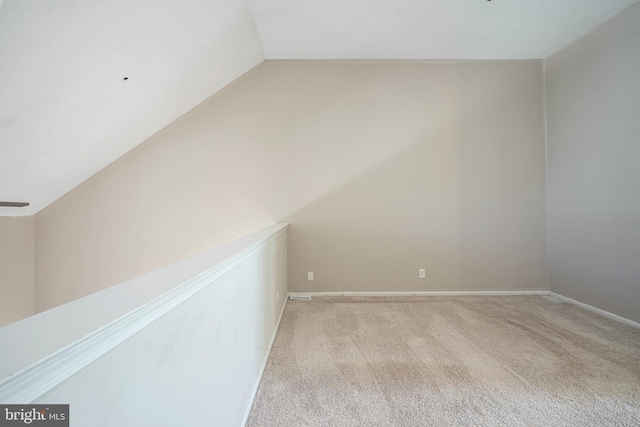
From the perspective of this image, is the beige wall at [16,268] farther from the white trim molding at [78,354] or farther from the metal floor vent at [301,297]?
the white trim molding at [78,354]

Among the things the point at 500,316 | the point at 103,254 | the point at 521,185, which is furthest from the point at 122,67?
the point at 521,185

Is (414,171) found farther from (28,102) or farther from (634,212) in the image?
(28,102)

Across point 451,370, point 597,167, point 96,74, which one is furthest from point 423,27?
point 451,370

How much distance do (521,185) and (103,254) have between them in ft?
16.6

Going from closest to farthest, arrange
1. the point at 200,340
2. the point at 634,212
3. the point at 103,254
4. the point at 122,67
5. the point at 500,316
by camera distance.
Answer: the point at 200,340, the point at 122,67, the point at 634,212, the point at 500,316, the point at 103,254

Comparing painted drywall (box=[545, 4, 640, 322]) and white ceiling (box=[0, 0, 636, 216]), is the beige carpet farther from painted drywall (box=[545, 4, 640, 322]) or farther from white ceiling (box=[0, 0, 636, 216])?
white ceiling (box=[0, 0, 636, 216])

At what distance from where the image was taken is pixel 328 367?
6.62 ft

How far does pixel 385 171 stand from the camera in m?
3.63

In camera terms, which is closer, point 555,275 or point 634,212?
point 634,212

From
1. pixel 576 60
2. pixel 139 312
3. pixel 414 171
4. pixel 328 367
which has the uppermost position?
pixel 576 60

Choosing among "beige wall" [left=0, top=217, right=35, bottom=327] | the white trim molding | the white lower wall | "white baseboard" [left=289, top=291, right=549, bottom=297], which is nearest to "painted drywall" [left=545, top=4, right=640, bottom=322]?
"white baseboard" [left=289, top=291, right=549, bottom=297]

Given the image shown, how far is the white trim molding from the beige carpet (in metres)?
1.21

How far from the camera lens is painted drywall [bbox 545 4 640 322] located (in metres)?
2.60

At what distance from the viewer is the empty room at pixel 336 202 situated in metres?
1.55
